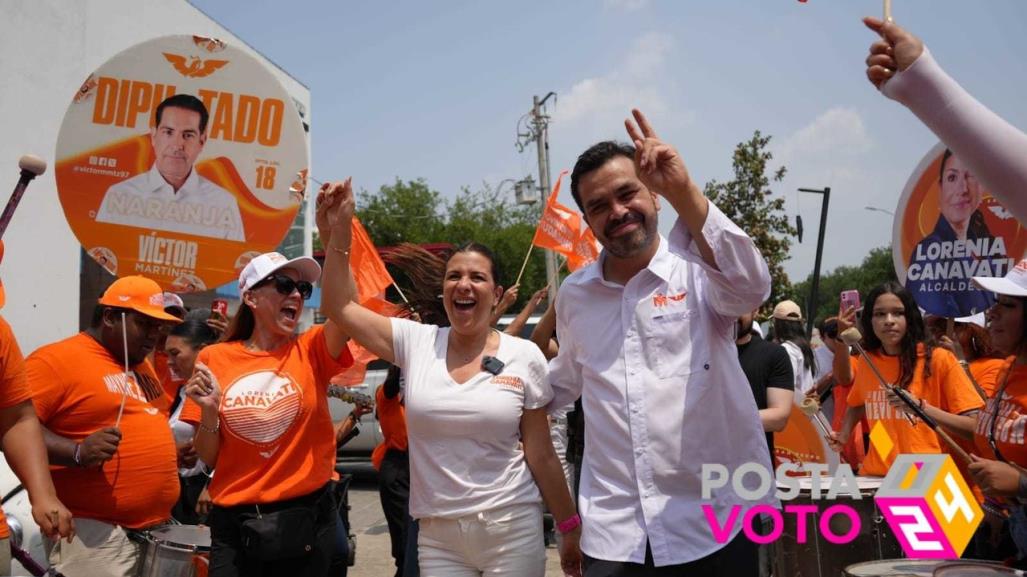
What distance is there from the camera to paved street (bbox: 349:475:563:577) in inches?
287

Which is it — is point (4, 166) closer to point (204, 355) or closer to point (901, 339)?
point (204, 355)

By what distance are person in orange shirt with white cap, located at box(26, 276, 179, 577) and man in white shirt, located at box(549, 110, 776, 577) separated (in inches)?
85.2

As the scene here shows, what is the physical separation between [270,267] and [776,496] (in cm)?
237

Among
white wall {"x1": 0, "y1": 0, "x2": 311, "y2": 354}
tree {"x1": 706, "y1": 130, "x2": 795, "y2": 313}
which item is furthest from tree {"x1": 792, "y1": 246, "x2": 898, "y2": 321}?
white wall {"x1": 0, "y1": 0, "x2": 311, "y2": 354}

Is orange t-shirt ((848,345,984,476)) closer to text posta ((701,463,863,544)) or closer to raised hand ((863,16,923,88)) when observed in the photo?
text posta ((701,463,863,544))

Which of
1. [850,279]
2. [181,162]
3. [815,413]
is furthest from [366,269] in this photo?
[850,279]

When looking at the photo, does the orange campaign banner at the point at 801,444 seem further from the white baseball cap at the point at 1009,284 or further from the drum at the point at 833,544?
the white baseball cap at the point at 1009,284

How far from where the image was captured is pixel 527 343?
364 cm

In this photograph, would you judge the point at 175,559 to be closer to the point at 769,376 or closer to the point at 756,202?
the point at 769,376

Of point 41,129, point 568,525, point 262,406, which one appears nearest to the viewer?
point 568,525

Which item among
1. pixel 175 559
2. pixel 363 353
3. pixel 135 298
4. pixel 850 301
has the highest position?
pixel 850 301

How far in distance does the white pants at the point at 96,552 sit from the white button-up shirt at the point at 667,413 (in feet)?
7.09

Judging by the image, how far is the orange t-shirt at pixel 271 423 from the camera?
3650mm

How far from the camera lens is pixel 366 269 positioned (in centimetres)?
697
